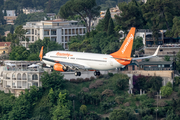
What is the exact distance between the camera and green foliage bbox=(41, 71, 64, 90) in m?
118

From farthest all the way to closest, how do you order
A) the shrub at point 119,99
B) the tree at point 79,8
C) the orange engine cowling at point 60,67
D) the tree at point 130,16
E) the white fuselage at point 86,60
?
the tree at point 79,8, the tree at point 130,16, the shrub at point 119,99, the orange engine cowling at point 60,67, the white fuselage at point 86,60

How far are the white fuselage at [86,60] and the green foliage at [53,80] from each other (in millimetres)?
24669

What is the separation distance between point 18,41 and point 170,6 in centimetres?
5298

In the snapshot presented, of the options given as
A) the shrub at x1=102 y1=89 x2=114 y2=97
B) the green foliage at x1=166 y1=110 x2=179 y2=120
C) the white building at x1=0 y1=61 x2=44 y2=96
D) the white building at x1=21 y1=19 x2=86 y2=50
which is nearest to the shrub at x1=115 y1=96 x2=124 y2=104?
the shrub at x1=102 y1=89 x2=114 y2=97

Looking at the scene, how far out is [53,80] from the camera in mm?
117438

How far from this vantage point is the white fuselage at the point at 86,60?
7950cm

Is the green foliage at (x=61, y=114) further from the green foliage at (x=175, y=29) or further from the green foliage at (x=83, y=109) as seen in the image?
the green foliage at (x=175, y=29)

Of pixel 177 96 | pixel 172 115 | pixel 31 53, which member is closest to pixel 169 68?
pixel 177 96

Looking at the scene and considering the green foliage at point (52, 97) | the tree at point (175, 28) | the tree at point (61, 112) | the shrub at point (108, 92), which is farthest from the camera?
the tree at point (175, 28)

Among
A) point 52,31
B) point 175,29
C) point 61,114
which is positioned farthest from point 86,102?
point 52,31

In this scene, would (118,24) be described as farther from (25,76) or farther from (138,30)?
(25,76)

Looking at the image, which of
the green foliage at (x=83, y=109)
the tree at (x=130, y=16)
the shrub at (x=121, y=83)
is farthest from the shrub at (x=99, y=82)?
the tree at (x=130, y=16)

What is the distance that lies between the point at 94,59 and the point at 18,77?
4684 centimetres

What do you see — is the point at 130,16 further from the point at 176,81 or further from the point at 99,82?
the point at 99,82
